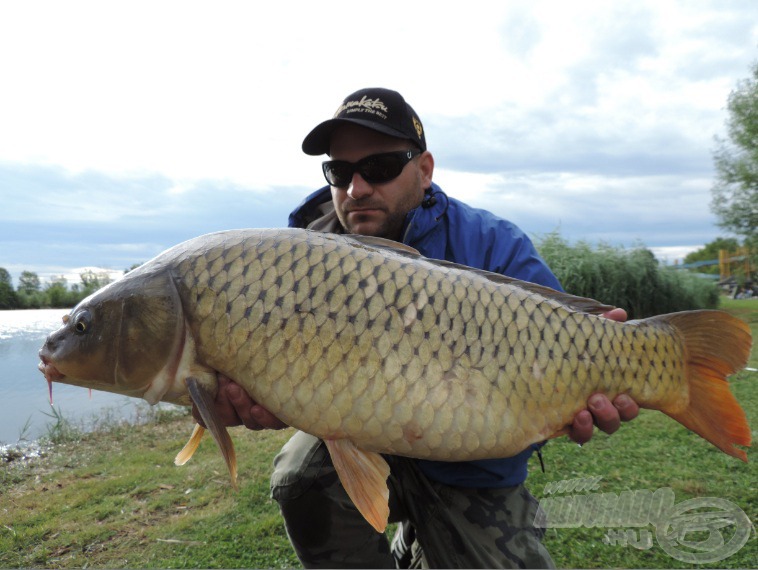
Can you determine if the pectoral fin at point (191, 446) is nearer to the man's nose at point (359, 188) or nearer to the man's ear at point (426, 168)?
the man's nose at point (359, 188)

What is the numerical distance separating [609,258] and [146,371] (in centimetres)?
1058

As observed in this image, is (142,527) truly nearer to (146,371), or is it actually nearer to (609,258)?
(146,371)

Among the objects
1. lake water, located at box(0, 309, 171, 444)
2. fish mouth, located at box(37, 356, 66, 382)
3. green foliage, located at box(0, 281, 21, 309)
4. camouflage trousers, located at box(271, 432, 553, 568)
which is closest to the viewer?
fish mouth, located at box(37, 356, 66, 382)

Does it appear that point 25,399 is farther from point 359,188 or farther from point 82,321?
point 359,188

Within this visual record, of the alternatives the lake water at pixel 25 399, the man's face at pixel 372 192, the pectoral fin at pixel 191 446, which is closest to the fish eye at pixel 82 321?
the pectoral fin at pixel 191 446

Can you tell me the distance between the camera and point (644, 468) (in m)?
3.09

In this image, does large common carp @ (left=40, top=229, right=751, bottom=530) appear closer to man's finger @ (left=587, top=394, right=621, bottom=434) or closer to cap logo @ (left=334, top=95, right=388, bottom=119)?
man's finger @ (left=587, top=394, right=621, bottom=434)

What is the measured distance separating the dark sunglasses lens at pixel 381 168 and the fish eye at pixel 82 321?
1.13 metres

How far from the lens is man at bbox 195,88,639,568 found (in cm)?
182

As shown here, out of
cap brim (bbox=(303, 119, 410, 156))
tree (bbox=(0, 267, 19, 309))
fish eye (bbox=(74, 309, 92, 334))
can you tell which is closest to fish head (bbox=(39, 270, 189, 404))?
fish eye (bbox=(74, 309, 92, 334))

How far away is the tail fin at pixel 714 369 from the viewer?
1.47 meters

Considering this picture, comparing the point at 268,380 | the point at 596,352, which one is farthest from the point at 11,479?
the point at 596,352

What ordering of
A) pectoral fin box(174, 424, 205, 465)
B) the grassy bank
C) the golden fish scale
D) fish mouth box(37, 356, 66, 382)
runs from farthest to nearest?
the grassy bank
pectoral fin box(174, 424, 205, 465)
fish mouth box(37, 356, 66, 382)
the golden fish scale

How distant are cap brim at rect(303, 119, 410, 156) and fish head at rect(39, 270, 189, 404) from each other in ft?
3.35
